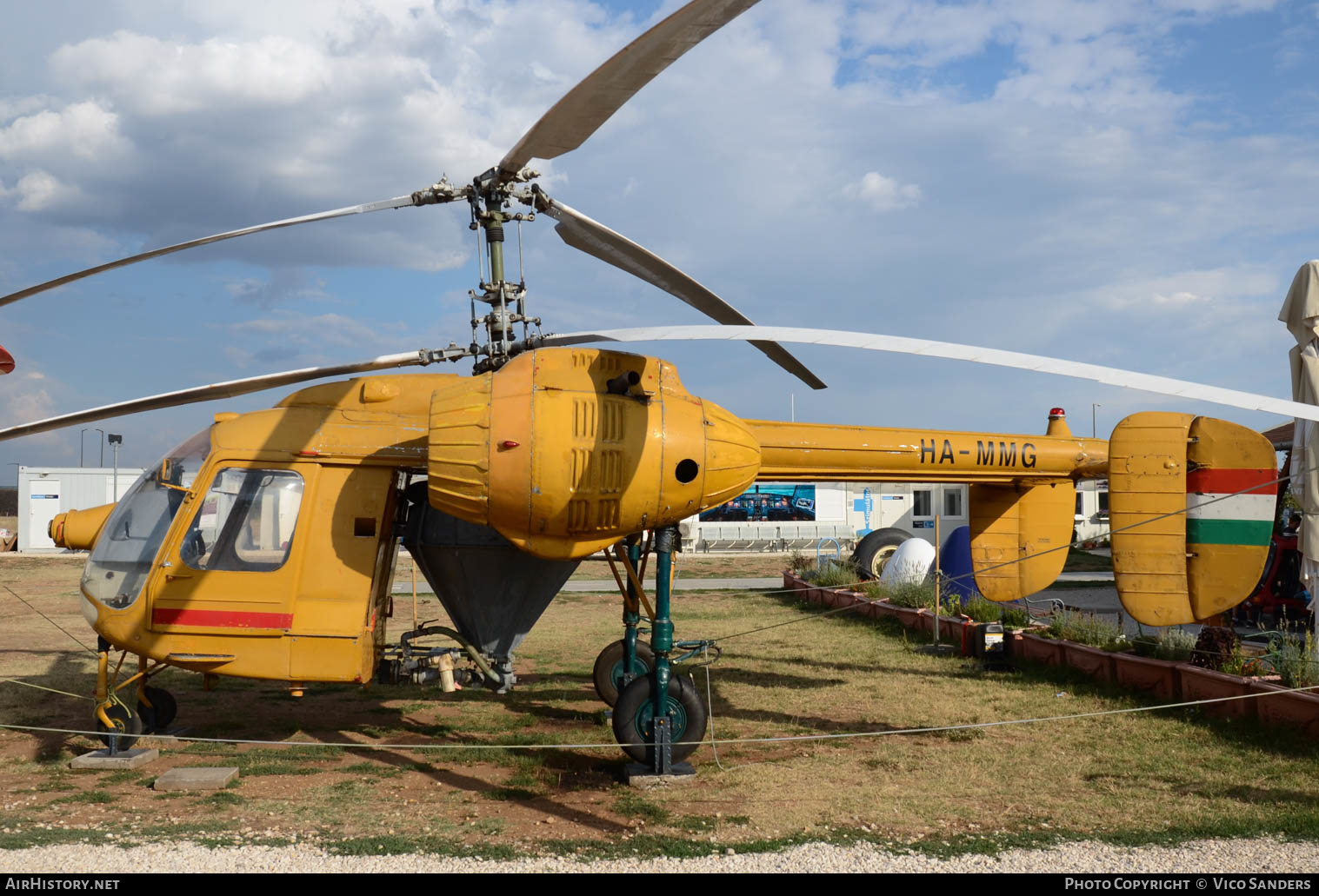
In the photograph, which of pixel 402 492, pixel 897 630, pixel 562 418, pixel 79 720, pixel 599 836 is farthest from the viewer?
pixel 897 630

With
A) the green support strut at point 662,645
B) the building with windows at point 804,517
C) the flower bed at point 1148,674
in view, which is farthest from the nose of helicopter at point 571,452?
the building with windows at point 804,517

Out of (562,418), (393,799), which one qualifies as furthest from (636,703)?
(562,418)

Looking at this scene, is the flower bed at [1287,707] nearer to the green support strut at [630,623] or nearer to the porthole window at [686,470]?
the porthole window at [686,470]

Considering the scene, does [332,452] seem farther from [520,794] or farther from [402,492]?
[520,794]

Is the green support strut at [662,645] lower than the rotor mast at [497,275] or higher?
lower

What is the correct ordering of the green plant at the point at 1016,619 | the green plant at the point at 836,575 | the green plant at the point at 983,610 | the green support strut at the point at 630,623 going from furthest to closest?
the green plant at the point at 836,575, the green plant at the point at 983,610, the green plant at the point at 1016,619, the green support strut at the point at 630,623

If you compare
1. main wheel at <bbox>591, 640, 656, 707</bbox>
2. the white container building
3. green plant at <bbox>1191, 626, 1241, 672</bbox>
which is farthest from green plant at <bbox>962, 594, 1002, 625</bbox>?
the white container building

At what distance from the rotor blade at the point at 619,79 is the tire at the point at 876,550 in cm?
1533

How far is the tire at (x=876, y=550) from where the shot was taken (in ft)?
65.6

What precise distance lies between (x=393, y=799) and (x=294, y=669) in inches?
50.8

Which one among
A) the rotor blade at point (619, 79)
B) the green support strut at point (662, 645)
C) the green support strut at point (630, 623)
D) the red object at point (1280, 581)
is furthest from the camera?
the red object at point (1280, 581)

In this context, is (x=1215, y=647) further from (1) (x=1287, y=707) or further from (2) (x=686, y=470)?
(2) (x=686, y=470)

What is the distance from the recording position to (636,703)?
7.22m
